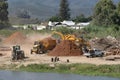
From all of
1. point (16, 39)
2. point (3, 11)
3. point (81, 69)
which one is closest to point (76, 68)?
point (81, 69)

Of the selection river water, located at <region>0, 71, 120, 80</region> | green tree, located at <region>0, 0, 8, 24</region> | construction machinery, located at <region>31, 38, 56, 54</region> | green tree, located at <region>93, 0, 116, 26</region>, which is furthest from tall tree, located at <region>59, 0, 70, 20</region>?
river water, located at <region>0, 71, 120, 80</region>

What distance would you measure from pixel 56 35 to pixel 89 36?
11.8 meters

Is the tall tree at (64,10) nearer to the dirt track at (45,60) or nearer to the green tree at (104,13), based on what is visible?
the green tree at (104,13)

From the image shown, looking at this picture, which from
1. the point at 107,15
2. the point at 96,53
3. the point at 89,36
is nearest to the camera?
the point at 96,53

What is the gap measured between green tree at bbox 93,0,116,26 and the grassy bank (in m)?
56.4

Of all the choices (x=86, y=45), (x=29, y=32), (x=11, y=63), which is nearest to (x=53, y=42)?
(x=86, y=45)

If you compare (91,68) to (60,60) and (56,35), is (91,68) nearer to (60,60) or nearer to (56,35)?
(60,60)

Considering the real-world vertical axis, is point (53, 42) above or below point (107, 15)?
below

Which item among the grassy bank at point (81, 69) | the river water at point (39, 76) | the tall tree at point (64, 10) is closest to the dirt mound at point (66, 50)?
the grassy bank at point (81, 69)

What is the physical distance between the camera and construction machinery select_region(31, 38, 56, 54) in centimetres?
7275

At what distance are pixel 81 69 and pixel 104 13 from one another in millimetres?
62164

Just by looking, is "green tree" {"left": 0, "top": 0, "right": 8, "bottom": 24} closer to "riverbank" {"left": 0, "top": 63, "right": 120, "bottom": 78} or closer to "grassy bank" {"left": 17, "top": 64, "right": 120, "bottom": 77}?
"riverbank" {"left": 0, "top": 63, "right": 120, "bottom": 78}

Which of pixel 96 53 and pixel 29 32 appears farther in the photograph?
pixel 29 32

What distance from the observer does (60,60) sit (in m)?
61.8
